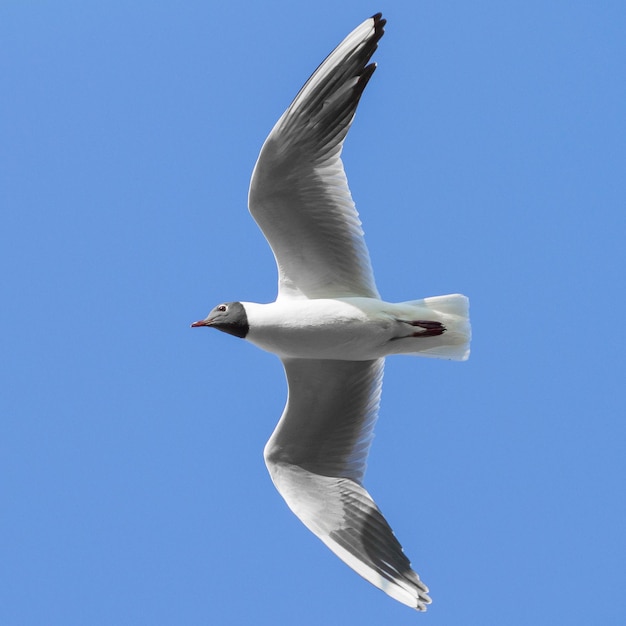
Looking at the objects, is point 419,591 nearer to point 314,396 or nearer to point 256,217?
point 314,396

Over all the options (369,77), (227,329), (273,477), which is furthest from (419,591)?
(369,77)

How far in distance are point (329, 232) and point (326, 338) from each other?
0.81 m

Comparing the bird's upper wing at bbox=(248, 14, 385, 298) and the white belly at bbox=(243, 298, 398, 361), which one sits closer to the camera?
the bird's upper wing at bbox=(248, 14, 385, 298)

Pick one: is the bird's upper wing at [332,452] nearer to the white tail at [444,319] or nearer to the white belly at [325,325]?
the white belly at [325,325]

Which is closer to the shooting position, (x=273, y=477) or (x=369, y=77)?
(x=369, y=77)

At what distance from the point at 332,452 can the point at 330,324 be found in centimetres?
126

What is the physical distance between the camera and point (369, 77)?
867 centimetres

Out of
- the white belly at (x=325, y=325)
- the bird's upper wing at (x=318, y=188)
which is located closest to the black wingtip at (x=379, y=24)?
the bird's upper wing at (x=318, y=188)

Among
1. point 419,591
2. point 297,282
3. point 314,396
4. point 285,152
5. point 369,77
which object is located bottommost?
point 419,591

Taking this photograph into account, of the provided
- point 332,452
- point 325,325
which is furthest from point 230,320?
point 332,452

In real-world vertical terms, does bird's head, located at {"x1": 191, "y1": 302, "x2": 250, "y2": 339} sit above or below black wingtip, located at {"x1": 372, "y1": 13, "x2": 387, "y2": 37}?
below

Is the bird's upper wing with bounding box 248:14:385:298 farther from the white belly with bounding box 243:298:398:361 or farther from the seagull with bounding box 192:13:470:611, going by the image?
the white belly with bounding box 243:298:398:361

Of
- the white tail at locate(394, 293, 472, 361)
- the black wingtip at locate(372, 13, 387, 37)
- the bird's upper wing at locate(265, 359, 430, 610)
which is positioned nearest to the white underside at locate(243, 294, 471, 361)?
the white tail at locate(394, 293, 472, 361)

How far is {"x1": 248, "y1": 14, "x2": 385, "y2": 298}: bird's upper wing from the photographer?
8.68m
